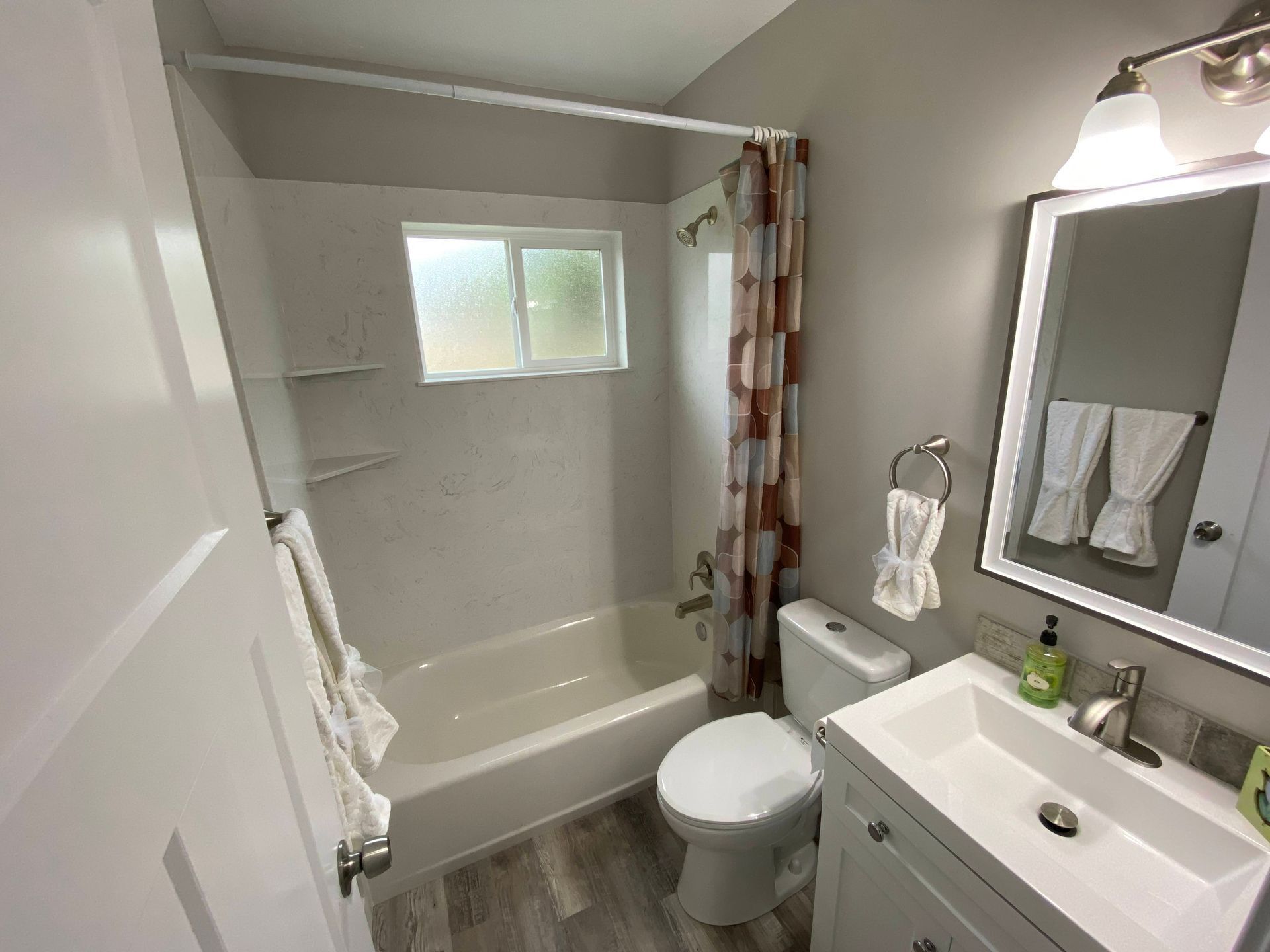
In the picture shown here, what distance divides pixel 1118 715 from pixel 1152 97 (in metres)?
1.03

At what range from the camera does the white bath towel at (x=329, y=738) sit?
2.88ft

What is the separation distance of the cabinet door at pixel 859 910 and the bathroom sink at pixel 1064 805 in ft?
0.68

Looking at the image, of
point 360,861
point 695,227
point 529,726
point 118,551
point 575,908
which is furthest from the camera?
point 529,726

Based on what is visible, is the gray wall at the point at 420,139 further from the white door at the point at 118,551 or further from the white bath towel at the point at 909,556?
the white bath towel at the point at 909,556

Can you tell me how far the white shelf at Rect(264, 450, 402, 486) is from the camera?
67.6 inches

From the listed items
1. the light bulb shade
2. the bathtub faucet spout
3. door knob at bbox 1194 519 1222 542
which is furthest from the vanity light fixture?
the bathtub faucet spout

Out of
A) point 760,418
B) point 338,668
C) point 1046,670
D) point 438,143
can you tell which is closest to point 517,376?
point 438,143

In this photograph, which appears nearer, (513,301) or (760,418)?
(760,418)

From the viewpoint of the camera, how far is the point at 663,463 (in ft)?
8.52

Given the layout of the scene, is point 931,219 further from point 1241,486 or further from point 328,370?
point 328,370

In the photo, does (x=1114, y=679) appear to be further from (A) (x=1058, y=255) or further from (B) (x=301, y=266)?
(B) (x=301, y=266)

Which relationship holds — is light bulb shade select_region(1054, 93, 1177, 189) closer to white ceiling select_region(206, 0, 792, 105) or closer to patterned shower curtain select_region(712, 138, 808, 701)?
patterned shower curtain select_region(712, 138, 808, 701)

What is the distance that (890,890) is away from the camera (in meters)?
1.05

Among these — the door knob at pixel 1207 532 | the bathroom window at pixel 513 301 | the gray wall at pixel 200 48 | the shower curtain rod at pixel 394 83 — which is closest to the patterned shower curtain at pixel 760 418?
the shower curtain rod at pixel 394 83
